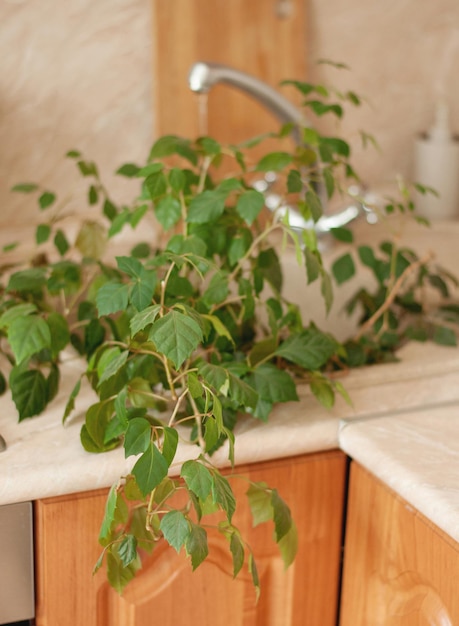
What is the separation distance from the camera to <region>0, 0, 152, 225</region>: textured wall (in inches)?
59.8

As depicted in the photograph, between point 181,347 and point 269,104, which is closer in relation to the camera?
point 181,347

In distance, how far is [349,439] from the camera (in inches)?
40.9

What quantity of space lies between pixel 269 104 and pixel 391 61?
0.48 m

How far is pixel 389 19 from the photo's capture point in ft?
5.90

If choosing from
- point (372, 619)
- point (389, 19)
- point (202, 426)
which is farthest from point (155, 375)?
point (389, 19)

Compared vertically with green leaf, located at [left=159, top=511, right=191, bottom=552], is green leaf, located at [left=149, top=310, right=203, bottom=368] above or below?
above

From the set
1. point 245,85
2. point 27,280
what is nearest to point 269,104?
point 245,85

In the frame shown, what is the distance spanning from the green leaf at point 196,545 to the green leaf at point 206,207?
0.33m

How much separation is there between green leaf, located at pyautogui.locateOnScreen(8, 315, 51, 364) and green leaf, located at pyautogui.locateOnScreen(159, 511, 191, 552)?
0.75 feet

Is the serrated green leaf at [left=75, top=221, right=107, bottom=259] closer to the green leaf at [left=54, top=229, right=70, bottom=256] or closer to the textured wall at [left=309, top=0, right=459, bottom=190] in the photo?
the green leaf at [left=54, top=229, right=70, bottom=256]

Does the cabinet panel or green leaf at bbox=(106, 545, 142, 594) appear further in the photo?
the cabinet panel

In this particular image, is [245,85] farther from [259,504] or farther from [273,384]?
[259,504]

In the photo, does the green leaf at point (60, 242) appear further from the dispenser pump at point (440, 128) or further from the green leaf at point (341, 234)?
the dispenser pump at point (440, 128)

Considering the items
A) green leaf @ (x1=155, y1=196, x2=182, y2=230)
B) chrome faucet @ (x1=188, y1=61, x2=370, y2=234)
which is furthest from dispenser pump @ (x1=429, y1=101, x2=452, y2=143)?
green leaf @ (x1=155, y1=196, x2=182, y2=230)
